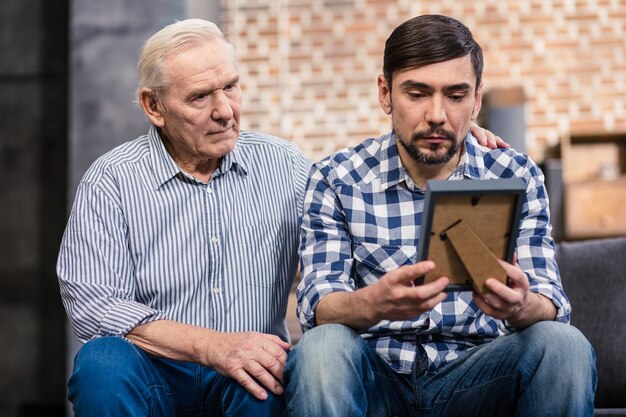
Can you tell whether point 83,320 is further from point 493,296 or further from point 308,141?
point 308,141

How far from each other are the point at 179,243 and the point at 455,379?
710 millimetres

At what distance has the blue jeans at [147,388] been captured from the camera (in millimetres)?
1744

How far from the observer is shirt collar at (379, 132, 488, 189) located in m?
1.93

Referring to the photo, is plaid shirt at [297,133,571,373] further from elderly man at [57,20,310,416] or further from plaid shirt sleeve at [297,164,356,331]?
elderly man at [57,20,310,416]

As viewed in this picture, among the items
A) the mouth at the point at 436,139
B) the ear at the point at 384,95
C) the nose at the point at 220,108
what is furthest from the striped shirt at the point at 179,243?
the mouth at the point at 436,139

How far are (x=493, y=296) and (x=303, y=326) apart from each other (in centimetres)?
48

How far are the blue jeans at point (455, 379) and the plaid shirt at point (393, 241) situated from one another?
65mm

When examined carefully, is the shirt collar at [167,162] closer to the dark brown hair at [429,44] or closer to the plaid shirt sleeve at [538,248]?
the dark brown hair at [429,44]

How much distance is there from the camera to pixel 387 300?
158 centimetres

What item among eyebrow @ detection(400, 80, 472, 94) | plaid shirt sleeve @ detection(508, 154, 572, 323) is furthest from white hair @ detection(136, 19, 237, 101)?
plaid shirt sleeve @ detection(508, 154, 572, 323)

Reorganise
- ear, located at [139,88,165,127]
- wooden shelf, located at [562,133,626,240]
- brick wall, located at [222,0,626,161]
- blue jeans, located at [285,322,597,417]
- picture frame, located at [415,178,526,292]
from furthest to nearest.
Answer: brick wall, located at [222,0,626,161]
wooden shelf, located at [562,133,626,240]
ear, located at [139,88,165,127]
blue jeans, located at [285,322,597,417]
picture frame, located at [415,178,526,292]

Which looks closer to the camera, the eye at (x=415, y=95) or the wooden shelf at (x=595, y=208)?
the eye at (x=415, y=95)

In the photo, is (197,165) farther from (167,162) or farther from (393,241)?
(393,241)

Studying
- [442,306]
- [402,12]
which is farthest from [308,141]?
[442,306]
